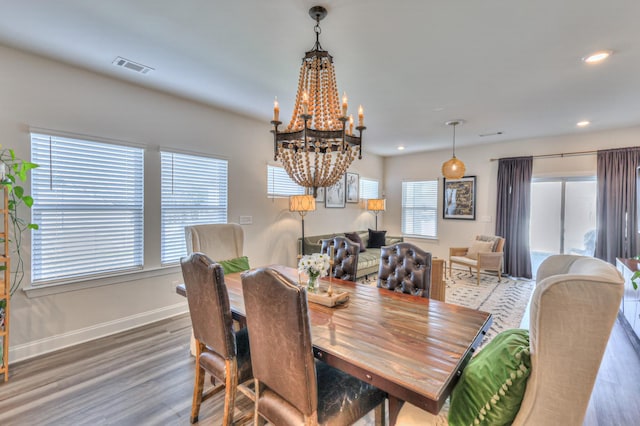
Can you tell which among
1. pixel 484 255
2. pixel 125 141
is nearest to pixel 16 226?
pixel 125 141

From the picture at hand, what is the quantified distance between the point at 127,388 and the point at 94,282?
1.33m

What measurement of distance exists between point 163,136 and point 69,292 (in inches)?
75.6

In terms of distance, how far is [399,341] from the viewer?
1.47 metres

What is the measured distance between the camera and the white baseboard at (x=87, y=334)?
8.72 feet

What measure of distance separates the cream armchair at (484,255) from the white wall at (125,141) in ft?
11.7

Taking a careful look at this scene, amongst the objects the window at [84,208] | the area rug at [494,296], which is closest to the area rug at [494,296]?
the area rug at [494,296]

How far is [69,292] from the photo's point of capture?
290 cm

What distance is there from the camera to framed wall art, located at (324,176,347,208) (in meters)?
5.99

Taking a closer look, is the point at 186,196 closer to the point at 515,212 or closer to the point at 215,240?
the point at 215,240

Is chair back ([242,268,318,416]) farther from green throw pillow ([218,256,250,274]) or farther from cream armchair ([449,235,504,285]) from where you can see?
cream armchair ([449,235,504,285])

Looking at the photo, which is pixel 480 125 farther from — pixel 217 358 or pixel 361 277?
pixel 217 358

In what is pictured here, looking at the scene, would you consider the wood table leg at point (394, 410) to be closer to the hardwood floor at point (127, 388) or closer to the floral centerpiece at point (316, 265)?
the floral centerpiece at point (316, 265)

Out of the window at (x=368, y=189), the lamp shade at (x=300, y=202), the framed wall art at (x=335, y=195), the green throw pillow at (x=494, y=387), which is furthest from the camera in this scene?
the window at (x=368, y=189)

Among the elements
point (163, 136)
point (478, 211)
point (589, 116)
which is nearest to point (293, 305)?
point (163, 136)
